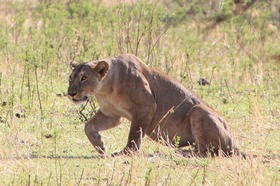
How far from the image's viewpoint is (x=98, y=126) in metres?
10.3

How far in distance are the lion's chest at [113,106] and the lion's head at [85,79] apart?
7.2 inches

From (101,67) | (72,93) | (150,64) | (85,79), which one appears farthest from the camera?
(150,64)

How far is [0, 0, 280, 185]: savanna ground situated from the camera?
347 inches

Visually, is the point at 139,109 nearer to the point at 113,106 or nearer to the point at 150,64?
the point at 113,106

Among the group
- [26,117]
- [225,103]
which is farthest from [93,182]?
[225,103]

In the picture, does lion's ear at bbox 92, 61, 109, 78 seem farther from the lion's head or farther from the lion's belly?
the lion's belly

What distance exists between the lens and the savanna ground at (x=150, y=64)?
881cm

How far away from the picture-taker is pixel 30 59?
1226 cm

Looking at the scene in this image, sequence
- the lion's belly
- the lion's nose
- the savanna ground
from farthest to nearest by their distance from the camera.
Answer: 1. the lion's belly
2. the lion's nose
3. the savanna ground

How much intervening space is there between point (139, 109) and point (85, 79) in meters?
0.65

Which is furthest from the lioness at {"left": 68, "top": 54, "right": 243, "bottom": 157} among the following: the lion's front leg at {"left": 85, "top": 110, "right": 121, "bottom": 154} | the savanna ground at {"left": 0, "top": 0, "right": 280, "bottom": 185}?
the savanna ground at {"left": 0, "top": 0, "right": 280, "bottom": 185}

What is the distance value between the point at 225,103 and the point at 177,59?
7.90ft

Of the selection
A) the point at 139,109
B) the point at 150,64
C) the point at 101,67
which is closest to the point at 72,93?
the point at 101,67

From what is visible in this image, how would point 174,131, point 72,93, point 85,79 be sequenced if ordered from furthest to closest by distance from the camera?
point 174,131 < point 85,79 < point 72,93
